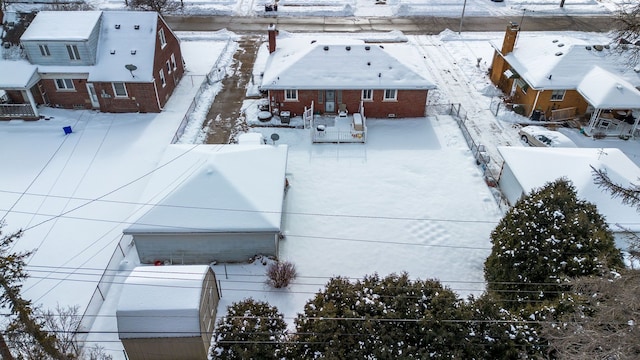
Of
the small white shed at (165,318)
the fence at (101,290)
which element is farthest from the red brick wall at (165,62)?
the small white shed at (165,318)

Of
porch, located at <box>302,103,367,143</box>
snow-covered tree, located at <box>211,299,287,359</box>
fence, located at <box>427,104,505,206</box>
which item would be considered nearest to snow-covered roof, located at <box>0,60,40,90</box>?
porch, located at <box>302,103,367,143</box>

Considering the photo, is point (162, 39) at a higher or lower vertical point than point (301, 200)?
higher

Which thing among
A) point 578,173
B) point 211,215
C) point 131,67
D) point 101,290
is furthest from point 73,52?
point 578,173

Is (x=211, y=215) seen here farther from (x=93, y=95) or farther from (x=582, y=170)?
(x=93, y=95)

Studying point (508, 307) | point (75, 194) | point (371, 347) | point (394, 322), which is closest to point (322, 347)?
point (371, 347)

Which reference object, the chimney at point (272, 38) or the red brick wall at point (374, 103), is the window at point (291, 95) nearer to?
the red brick wall at point (374, 103)

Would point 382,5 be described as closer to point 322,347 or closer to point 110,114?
point 110,114
